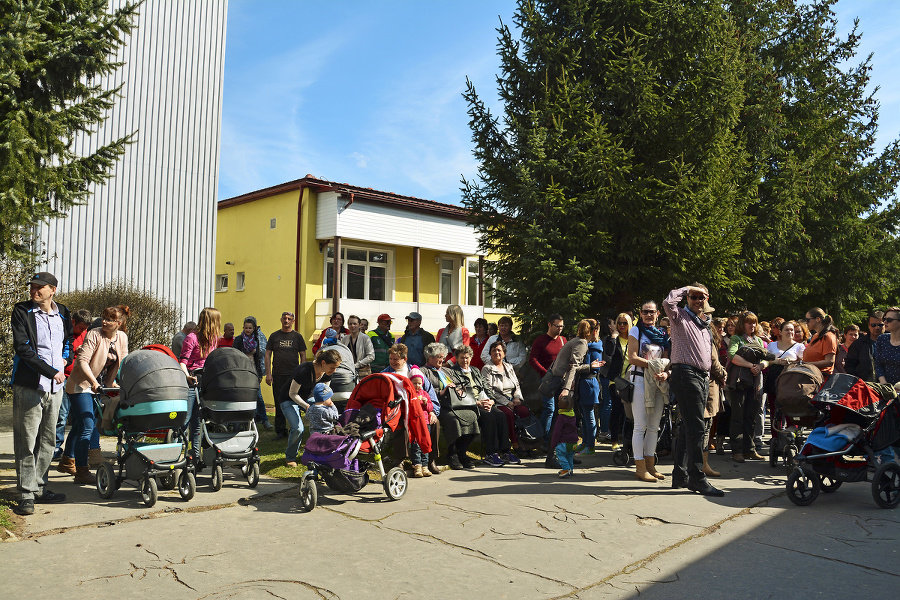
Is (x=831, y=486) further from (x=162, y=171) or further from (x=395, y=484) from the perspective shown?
(x=162, y=171)

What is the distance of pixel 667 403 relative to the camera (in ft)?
26.6

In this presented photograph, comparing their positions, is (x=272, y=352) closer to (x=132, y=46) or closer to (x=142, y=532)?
(x=142, y=532)

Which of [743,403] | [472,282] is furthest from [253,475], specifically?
[472,282]

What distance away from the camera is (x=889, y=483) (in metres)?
6.65

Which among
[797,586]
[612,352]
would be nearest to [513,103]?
[612,352]

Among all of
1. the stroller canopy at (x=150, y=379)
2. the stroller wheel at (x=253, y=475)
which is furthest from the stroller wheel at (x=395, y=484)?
the stroller canopy at (x=150, y=379)

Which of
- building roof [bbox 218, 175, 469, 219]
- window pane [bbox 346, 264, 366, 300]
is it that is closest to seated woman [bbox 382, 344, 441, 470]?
building roof [bbox 218, 175, 469, 219]

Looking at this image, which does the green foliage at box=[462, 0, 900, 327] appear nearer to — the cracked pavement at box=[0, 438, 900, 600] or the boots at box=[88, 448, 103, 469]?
the cracked pavement at box=[0, 438, 900, 600]

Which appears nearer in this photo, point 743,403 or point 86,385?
point 86,385

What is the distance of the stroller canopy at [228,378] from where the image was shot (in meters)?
7.40

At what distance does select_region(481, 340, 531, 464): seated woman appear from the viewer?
381 inches

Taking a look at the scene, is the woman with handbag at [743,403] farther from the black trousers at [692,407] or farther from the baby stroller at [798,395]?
the black trousers at [692,407]

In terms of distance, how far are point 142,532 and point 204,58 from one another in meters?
15.9

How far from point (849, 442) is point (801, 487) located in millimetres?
680
